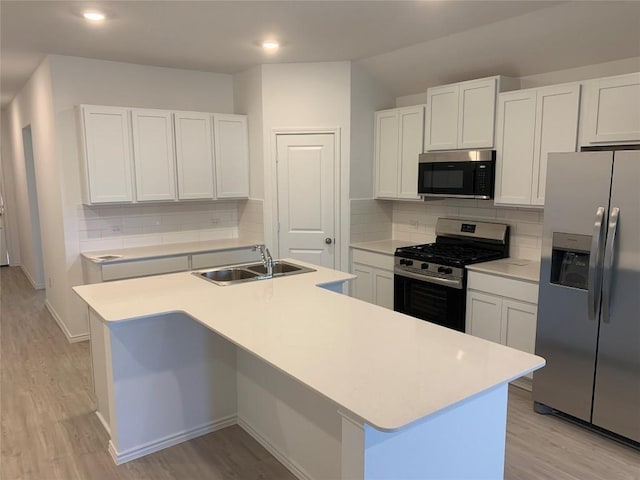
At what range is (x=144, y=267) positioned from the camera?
13.8ft

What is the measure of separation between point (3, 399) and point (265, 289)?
220 centimetres

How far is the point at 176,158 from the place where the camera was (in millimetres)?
4582

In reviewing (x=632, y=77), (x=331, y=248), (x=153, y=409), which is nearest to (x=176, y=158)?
(x=331, y=248)

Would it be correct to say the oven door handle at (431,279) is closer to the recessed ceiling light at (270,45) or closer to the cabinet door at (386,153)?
the cabinet door at (386,153)

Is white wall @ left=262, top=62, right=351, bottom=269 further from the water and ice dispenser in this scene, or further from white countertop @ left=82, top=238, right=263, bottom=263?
the water and ice dispenser

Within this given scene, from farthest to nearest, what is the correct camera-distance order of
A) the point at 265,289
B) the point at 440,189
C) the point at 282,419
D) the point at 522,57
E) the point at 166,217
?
the point at 166,217 → the point at 440,189 → the point at 522,57 → the point at 265,289 → the point at 282,419

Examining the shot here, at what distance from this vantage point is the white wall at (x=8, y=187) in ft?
25.0

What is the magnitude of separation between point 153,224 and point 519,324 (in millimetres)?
3568

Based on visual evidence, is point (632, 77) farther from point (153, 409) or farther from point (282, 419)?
point (153, 409)

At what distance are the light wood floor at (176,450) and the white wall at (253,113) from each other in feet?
7.91

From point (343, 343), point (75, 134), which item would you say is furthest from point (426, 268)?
point (75, 134)

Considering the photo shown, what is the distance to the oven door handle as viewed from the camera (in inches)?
146

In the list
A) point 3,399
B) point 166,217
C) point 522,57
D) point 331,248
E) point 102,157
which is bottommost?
point 3,399

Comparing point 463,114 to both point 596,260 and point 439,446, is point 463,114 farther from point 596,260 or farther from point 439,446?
point 439,446
